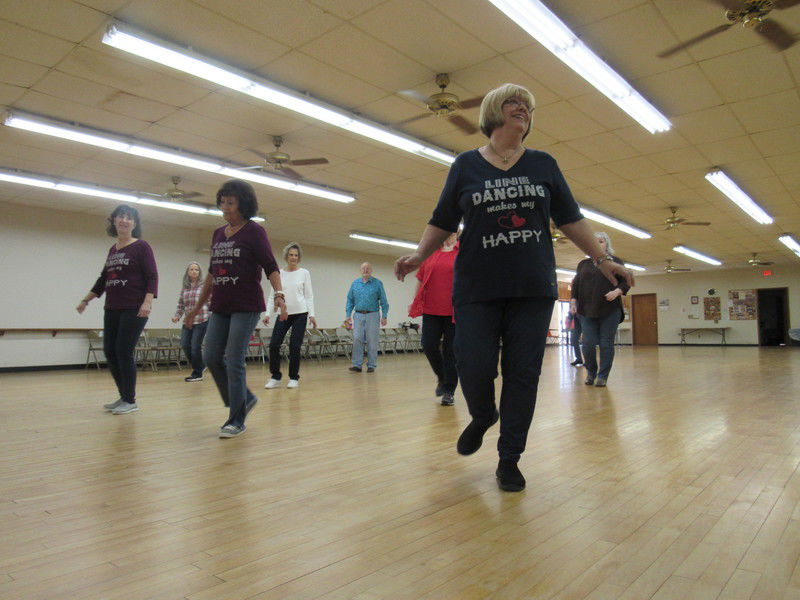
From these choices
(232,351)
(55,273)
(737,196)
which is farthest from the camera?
(55,273)

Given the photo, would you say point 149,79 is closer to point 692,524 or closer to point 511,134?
point 511,134

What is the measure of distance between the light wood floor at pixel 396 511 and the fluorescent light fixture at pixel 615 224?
789 cm

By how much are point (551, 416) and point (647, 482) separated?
1.48 metres

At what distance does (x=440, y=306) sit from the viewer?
383cm

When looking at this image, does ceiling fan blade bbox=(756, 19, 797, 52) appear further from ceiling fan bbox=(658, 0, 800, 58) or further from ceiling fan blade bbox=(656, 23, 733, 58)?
ceiling fan blade bbox=(656, 23, 733, 58)

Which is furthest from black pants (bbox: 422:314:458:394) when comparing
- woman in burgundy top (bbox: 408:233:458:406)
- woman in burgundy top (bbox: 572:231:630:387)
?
woman in burgundy top (bbox: 572:231:630:387)

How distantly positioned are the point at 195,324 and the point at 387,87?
3.13 metres

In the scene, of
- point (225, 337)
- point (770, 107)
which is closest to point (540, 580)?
point (225, 337)

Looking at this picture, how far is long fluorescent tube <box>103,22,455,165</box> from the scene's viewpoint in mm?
4191

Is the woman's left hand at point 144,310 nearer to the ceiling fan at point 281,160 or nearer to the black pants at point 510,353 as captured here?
the black pants at point 510,353

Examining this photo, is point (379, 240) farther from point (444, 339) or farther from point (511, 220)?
point (511, 220)

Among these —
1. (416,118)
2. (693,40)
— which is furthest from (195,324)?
(693,40)

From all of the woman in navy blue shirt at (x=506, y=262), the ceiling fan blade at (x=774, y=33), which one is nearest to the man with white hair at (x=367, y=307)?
the ceiling fan blade at (x=774, y=33)

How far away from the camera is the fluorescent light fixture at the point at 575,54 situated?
396cm
